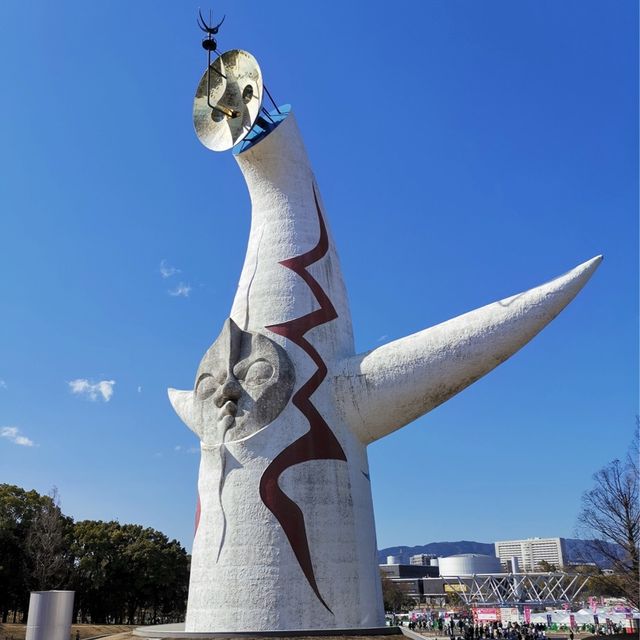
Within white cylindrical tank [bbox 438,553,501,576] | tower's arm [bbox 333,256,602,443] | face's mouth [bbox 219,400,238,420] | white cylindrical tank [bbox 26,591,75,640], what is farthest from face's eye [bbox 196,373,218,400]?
white cylindrical tank [bbox 438,553,501,576]

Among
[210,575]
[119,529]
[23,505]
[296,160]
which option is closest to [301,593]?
[210,575]

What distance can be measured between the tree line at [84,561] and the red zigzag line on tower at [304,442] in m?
27.1

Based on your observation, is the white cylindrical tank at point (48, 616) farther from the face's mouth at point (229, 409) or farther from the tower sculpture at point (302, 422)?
the face's mouth at point (229, 409)

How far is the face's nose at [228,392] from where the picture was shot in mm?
16719

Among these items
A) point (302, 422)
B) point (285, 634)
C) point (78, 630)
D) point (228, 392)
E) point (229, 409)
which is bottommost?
point (285, 634)

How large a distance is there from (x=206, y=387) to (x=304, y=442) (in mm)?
3206

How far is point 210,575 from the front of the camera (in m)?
15.6

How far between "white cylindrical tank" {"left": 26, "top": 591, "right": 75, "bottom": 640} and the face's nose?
634 cm

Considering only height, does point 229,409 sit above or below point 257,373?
below

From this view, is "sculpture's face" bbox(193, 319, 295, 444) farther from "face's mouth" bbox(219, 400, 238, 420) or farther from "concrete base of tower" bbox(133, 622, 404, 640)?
"concrete base of tower" bbox(133, 622, 404, 640)

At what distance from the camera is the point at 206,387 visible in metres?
17.5

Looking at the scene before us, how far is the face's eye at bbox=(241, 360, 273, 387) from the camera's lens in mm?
16672

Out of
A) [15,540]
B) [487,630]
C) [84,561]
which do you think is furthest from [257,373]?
[84,561]

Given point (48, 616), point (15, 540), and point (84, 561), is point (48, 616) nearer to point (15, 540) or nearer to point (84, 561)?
point (15, 540)
